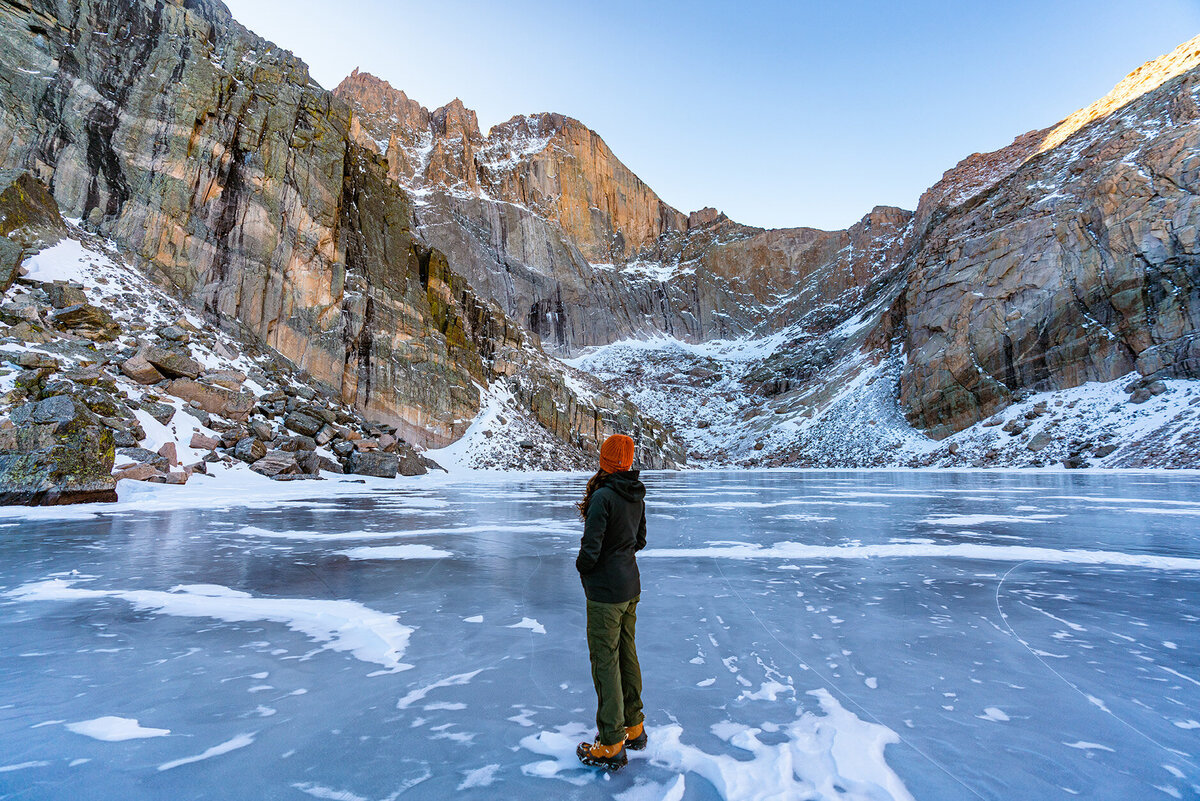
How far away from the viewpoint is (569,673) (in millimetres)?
3982

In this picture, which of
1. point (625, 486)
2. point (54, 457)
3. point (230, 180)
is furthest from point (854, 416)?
point (625, 486)

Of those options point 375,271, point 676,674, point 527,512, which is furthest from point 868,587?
point 375,271

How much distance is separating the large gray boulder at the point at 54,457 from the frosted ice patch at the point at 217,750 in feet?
47.7

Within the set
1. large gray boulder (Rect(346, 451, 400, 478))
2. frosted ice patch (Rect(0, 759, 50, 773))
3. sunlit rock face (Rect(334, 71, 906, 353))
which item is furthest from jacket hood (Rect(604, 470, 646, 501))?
sunlit rock face (Rect(334, 71, 906, 353))

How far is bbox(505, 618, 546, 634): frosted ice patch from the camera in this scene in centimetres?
495

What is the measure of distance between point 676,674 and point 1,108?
3999 cm

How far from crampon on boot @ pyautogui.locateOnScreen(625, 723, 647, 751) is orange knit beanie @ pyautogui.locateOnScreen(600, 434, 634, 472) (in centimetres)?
138

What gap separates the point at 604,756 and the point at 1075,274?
60200 mm

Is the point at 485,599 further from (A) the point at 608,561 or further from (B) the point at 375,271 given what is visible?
(B) the point at 375,271

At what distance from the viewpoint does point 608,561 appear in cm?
311

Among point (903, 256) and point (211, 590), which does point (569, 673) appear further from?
point (903, 256)

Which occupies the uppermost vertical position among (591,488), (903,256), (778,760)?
(903,256)

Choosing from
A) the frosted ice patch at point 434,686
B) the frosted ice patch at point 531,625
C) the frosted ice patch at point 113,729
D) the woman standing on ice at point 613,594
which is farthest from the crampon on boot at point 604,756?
the frosted ice patch at point 113,729

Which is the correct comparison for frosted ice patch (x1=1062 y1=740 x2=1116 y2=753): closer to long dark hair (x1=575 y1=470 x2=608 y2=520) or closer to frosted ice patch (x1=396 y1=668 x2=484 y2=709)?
long dark hair (x1=575 y1=470 x2=608 y2=520)
